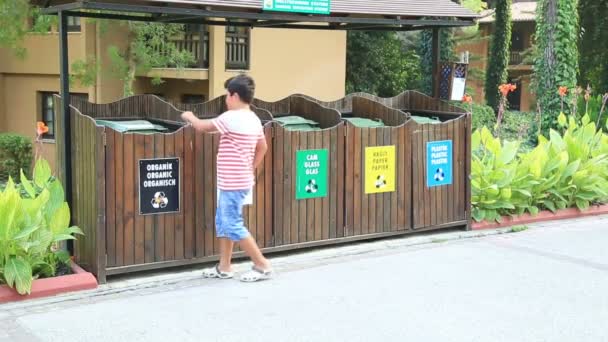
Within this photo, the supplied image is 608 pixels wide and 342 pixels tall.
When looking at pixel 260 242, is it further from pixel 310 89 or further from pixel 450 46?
pixel 450 46

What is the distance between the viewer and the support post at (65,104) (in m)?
6.84

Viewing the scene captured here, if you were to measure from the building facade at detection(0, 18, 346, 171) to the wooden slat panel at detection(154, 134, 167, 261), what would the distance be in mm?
11195

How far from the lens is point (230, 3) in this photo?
7.14m

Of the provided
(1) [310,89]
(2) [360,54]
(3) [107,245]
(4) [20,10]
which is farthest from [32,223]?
(2) [360,54]

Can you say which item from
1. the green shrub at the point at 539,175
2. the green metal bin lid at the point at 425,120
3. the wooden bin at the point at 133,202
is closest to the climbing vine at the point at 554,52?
the green shrub at the point at 539,175

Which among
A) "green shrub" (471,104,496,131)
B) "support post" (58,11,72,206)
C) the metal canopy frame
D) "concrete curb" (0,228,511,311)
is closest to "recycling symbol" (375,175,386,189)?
"concrete curb" (0,228,511,311)

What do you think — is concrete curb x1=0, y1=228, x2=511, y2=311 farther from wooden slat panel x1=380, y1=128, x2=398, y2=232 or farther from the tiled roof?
the tiled roof

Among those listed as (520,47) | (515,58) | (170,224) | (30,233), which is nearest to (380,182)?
(170,224)

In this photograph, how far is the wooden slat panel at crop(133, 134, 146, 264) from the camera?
6.52 meters

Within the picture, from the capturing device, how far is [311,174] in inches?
298

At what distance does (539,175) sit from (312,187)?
3.39 m

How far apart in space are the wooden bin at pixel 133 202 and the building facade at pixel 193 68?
1109cm

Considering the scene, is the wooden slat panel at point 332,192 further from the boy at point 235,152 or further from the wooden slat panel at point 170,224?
the wooden slat panel at point 170,224

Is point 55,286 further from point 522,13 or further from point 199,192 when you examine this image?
point 522,13
